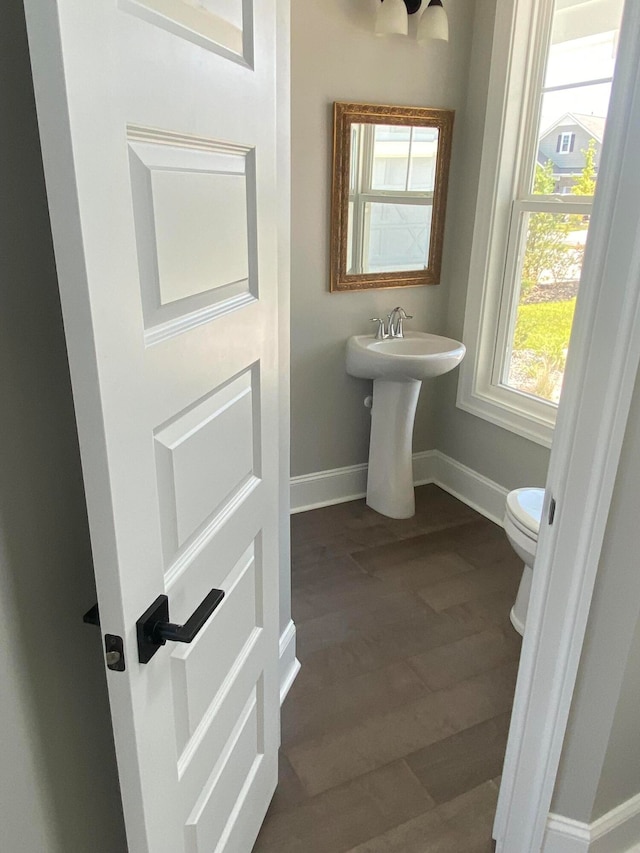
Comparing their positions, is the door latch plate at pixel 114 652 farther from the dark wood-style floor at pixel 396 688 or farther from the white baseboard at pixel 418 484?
the white baseboard at pixel 418 484

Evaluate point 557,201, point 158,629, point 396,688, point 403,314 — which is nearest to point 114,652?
point 158,629

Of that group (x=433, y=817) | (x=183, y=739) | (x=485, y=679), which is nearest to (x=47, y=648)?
(x=183, y=739)

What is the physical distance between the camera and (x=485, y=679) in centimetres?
208

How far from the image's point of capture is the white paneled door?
65 centimetres

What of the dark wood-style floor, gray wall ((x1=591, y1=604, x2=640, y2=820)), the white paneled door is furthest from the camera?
the dark wood-style floor

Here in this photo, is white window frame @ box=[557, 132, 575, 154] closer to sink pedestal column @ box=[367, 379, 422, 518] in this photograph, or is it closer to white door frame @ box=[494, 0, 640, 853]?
sink pedestal column @ box=[367, 379, 422, 518]

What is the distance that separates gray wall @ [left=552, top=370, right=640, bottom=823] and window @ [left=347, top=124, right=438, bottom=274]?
196 cm

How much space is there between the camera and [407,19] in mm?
2568

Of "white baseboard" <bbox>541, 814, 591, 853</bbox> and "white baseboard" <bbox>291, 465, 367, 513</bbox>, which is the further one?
"white baseboard" <bbox>291, 465, 367, 513</bbox>

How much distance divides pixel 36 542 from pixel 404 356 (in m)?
2.04

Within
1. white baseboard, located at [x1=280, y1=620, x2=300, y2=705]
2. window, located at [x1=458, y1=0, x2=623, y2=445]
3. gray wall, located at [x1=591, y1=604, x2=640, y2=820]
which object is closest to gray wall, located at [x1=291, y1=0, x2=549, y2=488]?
window, located at [x1=458, y1=0, x2=623, y2=445]

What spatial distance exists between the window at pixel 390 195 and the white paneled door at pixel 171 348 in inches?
67.5

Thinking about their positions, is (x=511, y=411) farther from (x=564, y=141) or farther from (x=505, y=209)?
(x=564, y=141)

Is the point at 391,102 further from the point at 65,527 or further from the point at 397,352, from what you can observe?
the point at 65,527
